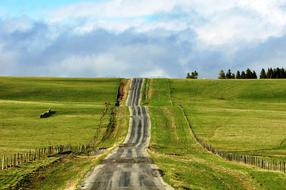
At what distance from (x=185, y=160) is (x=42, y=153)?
20637mm

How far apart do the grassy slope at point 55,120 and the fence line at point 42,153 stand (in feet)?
10.5

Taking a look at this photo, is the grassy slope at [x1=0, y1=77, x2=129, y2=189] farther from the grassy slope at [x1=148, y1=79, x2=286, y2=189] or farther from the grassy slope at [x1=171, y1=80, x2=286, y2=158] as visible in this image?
the grassy slope at [x1=171, y1=80, x2=286, y2=158]

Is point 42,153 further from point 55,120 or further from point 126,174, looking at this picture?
point 55,120

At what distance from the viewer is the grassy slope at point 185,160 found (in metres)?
45.4

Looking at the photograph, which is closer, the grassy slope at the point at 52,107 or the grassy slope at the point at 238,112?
the grassy slope at the point at 238,112

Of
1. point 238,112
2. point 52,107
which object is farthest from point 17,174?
point 238,112

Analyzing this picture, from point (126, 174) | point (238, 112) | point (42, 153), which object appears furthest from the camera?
point (238, 112)

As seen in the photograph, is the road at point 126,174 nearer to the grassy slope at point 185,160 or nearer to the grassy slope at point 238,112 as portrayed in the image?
the grassy slope at point 185,160

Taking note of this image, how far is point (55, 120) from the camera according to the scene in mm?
114750

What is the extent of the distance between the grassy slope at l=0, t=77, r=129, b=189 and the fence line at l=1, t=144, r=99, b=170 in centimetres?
320

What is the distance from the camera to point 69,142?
296ft

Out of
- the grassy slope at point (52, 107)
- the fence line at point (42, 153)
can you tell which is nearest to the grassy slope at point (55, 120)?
the grassy slope at point (52, 107)

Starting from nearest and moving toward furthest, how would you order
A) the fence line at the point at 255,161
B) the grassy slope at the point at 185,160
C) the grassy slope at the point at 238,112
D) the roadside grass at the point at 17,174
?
the roadside grass at the point at 17,174 → the grassy slope at the point at 185,160 → the fence line at the point at 255,161 → the grassy slope at the point at 238,112

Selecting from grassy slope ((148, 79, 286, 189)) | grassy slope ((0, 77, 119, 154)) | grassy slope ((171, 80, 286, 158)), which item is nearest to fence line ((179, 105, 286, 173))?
grassy slope ((148, 79, 286, 189))
